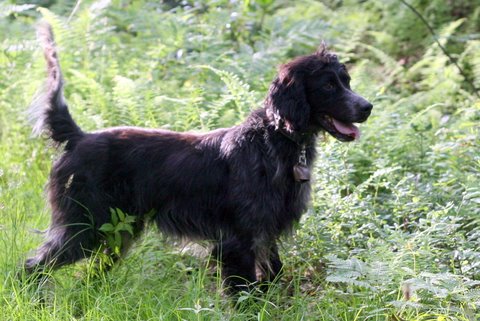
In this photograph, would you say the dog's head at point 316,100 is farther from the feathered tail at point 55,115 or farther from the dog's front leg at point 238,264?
the feathered tail at point 55,115

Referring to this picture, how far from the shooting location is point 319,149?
5809 millimetres

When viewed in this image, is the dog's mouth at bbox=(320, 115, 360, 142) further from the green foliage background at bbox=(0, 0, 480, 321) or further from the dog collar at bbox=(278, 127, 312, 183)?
the green foliage background at bbox=(0, 0, 480, 321)

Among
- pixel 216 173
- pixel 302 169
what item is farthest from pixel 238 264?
pixel 302 169

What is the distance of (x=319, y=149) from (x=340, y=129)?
3.84ft

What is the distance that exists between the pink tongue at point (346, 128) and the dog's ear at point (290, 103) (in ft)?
0.64

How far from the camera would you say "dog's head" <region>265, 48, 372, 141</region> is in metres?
4.56

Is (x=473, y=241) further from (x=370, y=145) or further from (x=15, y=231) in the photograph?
(x=15, y=231)

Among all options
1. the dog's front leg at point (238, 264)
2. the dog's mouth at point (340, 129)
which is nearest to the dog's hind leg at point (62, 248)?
the dog's front leg at point (238, 264)

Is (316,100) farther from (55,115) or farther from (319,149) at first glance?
(55,115)

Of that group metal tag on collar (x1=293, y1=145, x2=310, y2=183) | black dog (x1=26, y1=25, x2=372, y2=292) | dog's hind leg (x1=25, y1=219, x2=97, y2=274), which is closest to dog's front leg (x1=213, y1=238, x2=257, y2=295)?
black dog (x1=26, y1=25, x2=372, y2=292)

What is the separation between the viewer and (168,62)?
811 centimetres

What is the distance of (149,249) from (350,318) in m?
1.65

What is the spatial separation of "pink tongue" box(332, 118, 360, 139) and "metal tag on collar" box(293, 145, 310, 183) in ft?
0.84

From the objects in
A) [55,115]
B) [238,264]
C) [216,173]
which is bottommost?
[238,264]
